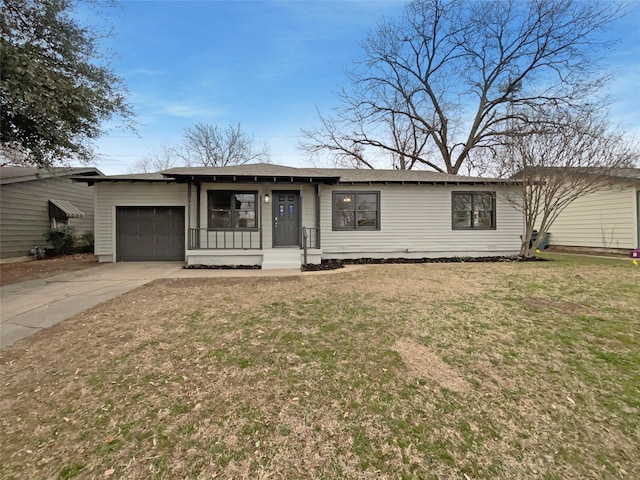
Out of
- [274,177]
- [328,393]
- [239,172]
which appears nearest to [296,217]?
[274,177]

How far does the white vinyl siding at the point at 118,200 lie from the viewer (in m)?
9.86

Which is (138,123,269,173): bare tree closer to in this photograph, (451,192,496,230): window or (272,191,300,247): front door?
(272,191,300,247): front door

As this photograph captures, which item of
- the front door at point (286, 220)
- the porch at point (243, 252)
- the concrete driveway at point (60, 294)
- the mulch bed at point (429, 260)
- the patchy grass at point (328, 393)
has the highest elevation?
the front door at point (286, 220)

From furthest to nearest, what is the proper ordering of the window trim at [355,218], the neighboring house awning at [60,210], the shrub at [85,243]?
1. the shrub at [85,243]
2. the neighboring house awning at [60,210]
3. the window trim at [355,218]

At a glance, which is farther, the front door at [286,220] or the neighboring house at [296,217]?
the front door at [286,220]

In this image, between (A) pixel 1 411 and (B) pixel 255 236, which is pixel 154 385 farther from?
Answer: (B) pixel 255 236

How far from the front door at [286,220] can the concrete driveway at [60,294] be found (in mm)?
3298

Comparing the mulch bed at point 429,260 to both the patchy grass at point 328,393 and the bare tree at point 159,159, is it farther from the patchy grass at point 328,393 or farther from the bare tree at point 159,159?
the bare tree at point 159,159

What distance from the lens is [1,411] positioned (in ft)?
7.21

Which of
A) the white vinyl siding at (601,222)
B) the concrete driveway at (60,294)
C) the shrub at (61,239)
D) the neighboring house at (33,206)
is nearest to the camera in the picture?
the concrete driveway at (60,294)

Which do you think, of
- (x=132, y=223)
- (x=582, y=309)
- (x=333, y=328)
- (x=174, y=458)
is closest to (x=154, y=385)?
(x=174, y=458)

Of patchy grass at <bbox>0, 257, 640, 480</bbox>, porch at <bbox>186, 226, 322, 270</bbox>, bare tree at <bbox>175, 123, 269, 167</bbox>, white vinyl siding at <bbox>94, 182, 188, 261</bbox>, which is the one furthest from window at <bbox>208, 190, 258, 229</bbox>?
bare tree at <bbox>175, 123, 269, 167</bbox>

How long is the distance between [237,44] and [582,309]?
47.6 feet

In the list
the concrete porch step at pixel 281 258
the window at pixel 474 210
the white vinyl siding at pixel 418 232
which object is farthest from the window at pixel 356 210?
the window at pixel 474 210
